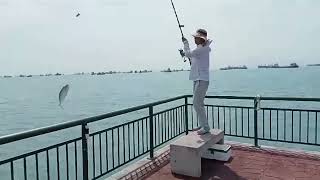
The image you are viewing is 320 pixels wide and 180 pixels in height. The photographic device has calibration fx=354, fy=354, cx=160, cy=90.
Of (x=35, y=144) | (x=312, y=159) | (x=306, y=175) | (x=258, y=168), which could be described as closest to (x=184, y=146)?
(x=258, y=168)

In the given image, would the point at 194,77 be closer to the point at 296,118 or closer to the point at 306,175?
the point at 306,175

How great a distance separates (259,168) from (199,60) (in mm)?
1973

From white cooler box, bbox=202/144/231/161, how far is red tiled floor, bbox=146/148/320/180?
83 millimetres

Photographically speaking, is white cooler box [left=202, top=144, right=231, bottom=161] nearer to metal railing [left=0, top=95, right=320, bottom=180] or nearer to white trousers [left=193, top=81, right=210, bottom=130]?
white trousers [left=193, top=81, right=210, bottom=130]

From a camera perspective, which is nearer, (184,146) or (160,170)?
(184,146)

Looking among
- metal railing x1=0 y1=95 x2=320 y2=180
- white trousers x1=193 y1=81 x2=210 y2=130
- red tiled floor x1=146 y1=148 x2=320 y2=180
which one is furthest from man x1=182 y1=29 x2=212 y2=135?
red tiled floor x1=146 y1=148 x2=320 y2=180

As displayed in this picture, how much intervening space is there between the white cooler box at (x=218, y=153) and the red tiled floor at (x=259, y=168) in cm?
8

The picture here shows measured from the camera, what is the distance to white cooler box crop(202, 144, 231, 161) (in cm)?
596

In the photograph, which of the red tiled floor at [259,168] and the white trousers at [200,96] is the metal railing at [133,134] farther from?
the white trousers at [200,96]

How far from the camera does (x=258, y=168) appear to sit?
5641 millimetres

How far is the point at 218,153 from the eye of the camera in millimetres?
5980

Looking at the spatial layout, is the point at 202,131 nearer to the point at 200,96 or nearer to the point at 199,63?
the point at 200,96

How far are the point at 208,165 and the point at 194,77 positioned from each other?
1480 mm

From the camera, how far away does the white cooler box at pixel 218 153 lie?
5965 millimetres
